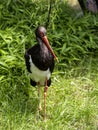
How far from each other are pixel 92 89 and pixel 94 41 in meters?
0.91

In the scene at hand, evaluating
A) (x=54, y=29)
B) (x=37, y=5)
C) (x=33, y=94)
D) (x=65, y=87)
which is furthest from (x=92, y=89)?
(x=37, y=5)

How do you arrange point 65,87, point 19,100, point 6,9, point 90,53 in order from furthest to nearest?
point 6,9 < point 90,53 < point 65,87 < point 19,100

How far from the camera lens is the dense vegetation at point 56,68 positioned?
385cm

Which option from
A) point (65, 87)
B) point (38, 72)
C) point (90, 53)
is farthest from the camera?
point (90, 53)

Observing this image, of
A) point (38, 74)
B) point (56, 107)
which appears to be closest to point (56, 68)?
point (56, 107)

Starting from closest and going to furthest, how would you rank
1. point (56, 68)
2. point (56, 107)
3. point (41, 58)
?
point (41, 58)
point (56, 107)
point (56, 68)

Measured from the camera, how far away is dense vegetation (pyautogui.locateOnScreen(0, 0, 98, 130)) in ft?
12.6

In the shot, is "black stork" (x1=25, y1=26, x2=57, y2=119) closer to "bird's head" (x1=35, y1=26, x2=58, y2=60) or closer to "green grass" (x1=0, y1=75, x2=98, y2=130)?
"bird's head" (x1=35, y1=26, x2=58, y2=60)

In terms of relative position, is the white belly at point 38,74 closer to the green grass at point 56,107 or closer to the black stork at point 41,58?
the black stork at point 41,58

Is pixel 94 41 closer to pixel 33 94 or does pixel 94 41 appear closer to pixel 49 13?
pixel 49 13

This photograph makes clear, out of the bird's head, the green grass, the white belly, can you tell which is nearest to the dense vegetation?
the green grass

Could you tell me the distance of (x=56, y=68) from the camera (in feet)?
15.0

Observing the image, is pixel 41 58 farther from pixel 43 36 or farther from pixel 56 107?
pixel 56 107

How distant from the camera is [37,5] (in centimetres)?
556
